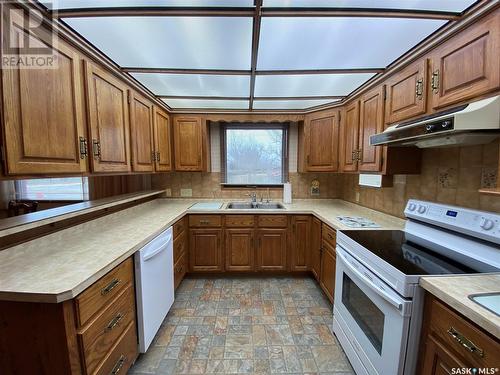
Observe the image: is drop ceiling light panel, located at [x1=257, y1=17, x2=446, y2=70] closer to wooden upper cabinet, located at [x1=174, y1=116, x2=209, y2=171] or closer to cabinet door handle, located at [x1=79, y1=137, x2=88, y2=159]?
cabinet door handle, located at [x1=79, y1=137, x2=88, y2=159]

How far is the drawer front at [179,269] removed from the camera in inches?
88.7

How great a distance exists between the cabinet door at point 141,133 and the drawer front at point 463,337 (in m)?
2.25

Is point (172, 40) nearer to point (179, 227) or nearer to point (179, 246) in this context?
point (179, 227)

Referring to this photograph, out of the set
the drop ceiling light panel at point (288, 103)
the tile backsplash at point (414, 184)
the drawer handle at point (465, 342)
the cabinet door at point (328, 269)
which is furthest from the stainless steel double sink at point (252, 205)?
the drawer handle at point (465, 342)

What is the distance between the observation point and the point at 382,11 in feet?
3.59

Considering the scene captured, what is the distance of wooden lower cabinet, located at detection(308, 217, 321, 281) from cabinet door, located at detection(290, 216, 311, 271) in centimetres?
5

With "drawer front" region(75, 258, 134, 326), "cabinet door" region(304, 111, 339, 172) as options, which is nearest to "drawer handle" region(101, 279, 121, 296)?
"drawer front" region(75, 258, 134, 326)

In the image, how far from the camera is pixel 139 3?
3.47ft

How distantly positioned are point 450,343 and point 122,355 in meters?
1.65

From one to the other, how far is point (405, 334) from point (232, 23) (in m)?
1.82

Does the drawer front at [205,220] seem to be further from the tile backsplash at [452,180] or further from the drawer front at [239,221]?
the tile backsplash at [452,180]

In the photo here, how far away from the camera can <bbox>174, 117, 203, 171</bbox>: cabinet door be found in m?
2.83

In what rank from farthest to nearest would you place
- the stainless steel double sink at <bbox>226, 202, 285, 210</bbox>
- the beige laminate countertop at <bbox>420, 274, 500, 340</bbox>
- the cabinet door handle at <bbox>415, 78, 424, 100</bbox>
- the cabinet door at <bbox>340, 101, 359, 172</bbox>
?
the stainless steel double sink at <bbox>226, 202, 285, 210</bbox> → the cabinet door at <bbox>340, 101, 359, 172</bbox> → the cabinet door handle at <bbox>415, 78, 424, 100</bbox> → the beige laminate countertop at <bbox>420, 274, 500, 340</bbox>

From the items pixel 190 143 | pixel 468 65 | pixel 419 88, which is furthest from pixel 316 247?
pixel 190 143
